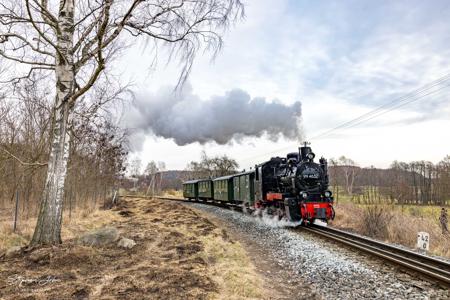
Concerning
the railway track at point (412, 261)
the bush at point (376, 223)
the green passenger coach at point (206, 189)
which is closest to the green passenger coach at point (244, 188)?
the bush at point (376, 223)

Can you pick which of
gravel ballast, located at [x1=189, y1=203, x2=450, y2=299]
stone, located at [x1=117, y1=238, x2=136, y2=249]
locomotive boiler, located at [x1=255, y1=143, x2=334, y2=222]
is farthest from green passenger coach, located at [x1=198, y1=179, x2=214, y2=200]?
stone, located at [x1=117, y1=238, x2=136, y2=249]

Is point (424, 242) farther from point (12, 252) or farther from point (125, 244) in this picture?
point (12, 252)

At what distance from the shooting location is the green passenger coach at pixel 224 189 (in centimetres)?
2480

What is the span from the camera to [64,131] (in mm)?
7582

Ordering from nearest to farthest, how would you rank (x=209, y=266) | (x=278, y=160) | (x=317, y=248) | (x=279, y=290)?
(x=279, y=290) → (x=209, y=266) → (x=317, y=248) → (x=278, y=160)

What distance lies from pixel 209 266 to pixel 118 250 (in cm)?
225

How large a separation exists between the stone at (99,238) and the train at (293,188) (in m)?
7.44

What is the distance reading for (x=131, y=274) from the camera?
5633 mm

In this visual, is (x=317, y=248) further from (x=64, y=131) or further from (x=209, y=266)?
(x=64, y=131)

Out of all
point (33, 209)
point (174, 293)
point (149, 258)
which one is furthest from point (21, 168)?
point (174, 293)

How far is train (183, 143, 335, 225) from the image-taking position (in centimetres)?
1301

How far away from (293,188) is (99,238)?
7.90m

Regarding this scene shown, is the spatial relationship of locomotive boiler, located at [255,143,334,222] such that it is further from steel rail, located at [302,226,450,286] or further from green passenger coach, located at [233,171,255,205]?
green passenger coach, located at [233,171,255,205]

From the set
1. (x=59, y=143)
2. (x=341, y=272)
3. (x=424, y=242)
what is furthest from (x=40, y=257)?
(x=424, y=242)
